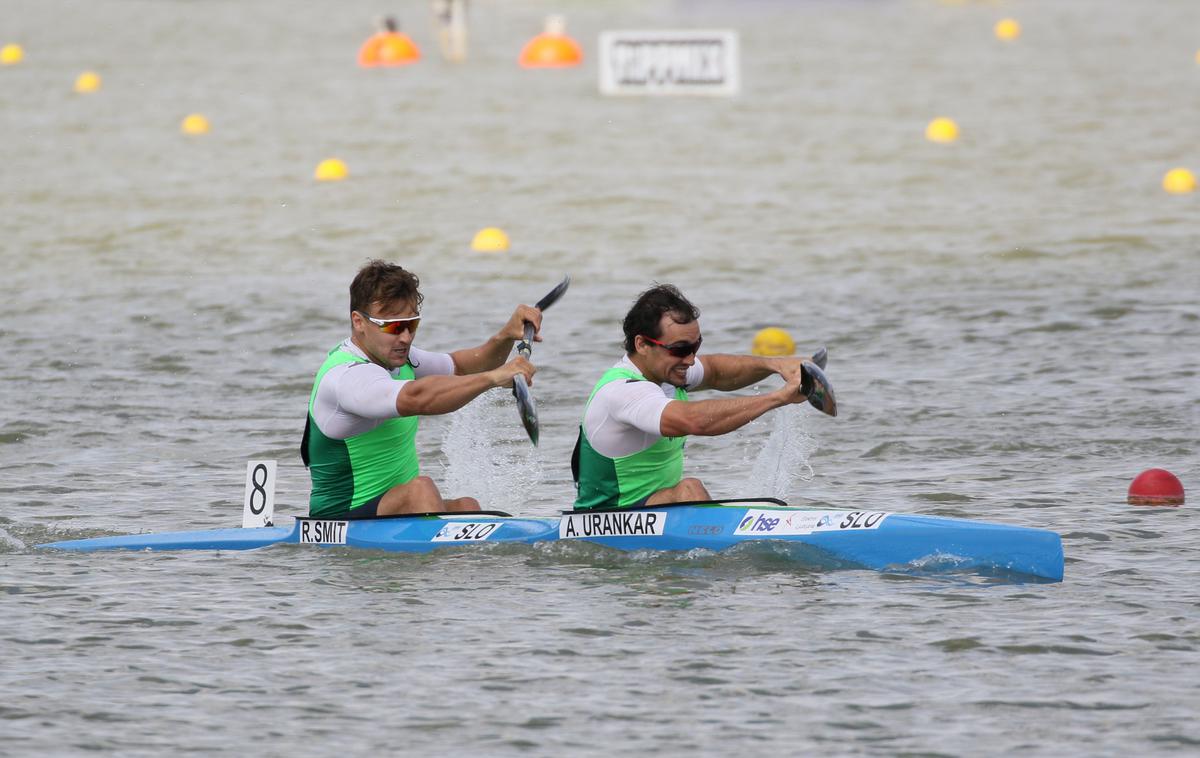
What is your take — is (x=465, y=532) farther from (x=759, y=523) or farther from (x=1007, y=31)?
(x=1007, y=31)

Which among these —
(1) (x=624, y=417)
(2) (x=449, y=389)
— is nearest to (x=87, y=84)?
(2) (x=449, y=389)

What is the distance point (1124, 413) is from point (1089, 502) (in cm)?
203

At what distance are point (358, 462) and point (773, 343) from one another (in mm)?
5242

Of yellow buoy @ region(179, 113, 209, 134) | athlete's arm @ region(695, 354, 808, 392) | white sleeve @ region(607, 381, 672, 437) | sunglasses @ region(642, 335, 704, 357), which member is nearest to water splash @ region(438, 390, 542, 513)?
athlete's arm @ region(695, 354, 808, 392)

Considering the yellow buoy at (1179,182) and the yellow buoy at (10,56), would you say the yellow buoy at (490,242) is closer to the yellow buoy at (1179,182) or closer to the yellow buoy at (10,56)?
the yellow buoy at (1179,182)

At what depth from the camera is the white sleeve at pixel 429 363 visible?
827 centimetres

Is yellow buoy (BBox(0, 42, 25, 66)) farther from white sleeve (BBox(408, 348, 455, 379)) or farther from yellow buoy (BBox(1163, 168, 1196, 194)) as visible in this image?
white sleeve (BBox(408, 348, 455, 379))

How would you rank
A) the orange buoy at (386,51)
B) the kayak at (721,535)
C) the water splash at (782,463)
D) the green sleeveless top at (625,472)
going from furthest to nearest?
the orange buoy at (386,51) → the water splash at (782,463) → the green sleeveless top at (625,472) → the kayak at (721,535)

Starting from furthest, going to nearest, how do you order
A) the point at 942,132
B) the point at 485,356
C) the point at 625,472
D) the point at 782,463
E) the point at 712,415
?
the point at 942,132
the point at 782,463
the point at 485,356
the point at 625,472
the point at 712,415

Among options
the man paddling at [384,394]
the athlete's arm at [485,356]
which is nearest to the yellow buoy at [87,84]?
the athlete's arm at [485,356]

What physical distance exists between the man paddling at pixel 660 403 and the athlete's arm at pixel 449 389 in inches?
14.6

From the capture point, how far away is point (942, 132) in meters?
22.0

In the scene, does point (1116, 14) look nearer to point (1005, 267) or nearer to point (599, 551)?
point (1005, 267)

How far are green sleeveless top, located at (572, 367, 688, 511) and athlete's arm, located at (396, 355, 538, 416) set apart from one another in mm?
590
